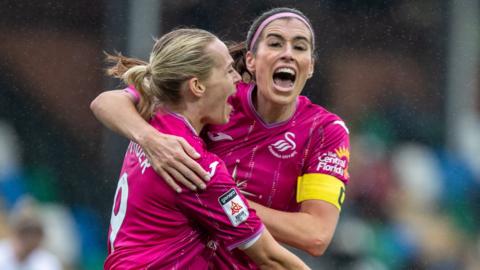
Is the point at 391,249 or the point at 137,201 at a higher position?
the point at 137,201

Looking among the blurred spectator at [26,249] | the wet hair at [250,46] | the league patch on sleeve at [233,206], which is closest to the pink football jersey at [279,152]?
the wet hair at [250,46]

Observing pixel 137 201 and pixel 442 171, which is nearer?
pixel 137 201

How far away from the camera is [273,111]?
11.4ft

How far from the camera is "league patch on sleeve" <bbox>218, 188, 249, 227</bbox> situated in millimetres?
2832

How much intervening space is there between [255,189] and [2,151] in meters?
2.82

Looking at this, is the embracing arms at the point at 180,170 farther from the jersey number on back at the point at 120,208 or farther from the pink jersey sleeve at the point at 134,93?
the jersey number on back at the point at 120,208

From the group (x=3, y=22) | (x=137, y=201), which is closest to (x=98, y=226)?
(x=3, y=22)

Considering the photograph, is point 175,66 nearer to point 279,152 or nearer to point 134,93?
point 134,93

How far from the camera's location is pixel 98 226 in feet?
19.0

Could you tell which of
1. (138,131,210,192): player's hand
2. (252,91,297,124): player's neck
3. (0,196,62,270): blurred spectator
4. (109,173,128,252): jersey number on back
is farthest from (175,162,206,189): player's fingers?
(0,196,62,270): blurred spectator

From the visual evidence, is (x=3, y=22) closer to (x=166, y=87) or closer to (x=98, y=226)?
(x=98, y=226)

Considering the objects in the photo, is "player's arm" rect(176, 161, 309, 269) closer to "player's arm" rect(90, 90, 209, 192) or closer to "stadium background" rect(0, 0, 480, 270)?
"player's arm" rect(90, 90, 209, 192)

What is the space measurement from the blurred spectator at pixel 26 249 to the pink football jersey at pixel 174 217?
8.30ft

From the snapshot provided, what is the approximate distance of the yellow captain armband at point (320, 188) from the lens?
3.36 metres
